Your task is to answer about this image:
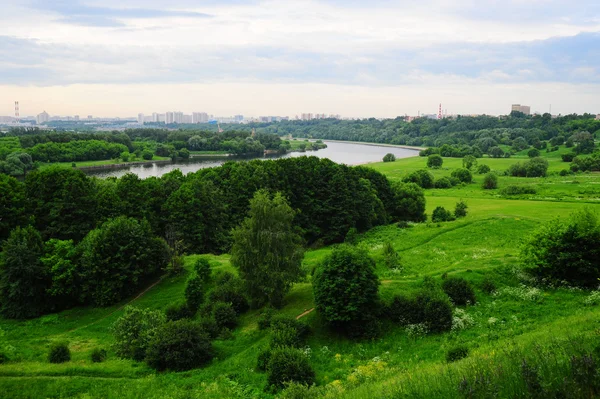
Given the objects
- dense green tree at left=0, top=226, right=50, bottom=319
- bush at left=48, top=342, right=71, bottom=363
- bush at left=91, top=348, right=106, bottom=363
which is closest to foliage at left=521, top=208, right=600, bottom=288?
bush at left=91, top=348, right=106, bottom=363

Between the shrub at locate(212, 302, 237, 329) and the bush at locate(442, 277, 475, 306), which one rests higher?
the bush at locate(442, 277, 475, 306)

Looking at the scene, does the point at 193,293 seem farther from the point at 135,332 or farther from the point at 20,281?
the point at 20,281

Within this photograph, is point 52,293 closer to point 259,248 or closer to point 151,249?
point 151,249

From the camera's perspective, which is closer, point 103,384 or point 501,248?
point 103,384

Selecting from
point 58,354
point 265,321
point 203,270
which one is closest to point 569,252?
point 265,321

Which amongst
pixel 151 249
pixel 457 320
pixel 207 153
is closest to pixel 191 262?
pixel 151 249

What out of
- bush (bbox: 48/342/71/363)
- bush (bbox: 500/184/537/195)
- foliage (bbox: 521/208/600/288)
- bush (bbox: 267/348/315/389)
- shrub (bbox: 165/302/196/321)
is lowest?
shrub (bbox: 165/302/196/321)

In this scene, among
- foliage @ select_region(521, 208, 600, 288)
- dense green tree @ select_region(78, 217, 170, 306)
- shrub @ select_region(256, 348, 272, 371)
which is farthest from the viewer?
dense green tree @ select_region(78, 217, 170, 306)

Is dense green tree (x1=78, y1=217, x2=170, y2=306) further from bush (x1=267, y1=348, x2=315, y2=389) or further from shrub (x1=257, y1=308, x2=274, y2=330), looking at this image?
bush (x1=267, y1=348, x2=315, y2=389)
